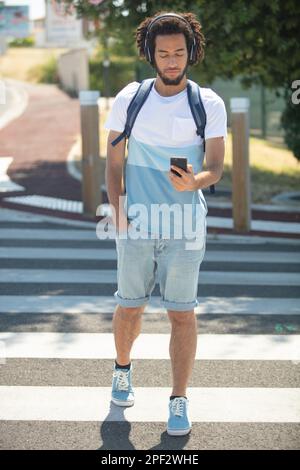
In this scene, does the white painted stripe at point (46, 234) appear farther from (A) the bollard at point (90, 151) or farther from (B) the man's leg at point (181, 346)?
(B) the man's leg at point (181, 346)

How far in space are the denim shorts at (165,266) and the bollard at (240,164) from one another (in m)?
6.96

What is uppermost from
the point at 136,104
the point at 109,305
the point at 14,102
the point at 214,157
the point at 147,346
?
the point at 136,104

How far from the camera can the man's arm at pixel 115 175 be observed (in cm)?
478

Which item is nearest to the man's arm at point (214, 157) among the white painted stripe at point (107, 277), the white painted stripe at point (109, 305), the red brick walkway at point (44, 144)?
the white painted stripe at point (109, 305)

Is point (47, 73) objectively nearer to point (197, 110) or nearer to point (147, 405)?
point (147, 405)

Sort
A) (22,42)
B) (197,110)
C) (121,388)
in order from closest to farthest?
(197,110) → (121,388) → (22,42)

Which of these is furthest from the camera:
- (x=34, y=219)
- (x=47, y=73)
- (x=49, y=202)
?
(x=47, y=73)

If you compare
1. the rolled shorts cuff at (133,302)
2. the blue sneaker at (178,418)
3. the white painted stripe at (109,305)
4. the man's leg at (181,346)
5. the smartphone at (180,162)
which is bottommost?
the white painted stripe at (109,305)

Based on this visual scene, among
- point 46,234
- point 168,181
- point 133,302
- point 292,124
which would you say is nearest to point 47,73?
point 292,124

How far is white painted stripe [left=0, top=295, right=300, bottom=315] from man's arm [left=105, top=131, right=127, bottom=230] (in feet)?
9.12

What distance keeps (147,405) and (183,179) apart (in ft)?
4.64

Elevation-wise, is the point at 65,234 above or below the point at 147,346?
below

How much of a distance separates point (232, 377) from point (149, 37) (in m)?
2.11

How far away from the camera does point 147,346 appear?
6.46 metres
